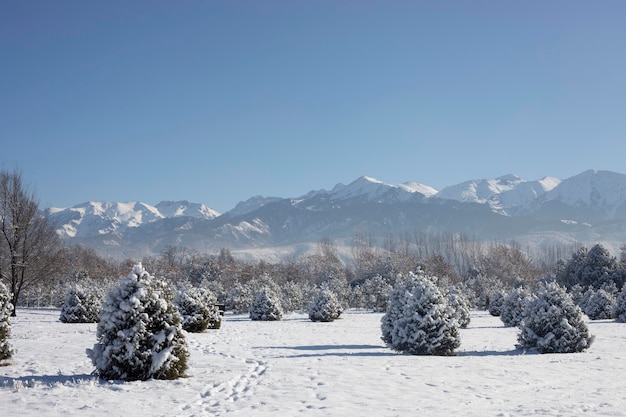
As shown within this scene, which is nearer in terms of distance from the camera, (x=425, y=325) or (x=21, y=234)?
(x=425, y=325)

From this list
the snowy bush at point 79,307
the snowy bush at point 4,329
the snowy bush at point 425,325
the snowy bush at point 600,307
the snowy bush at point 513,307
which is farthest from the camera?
the snowy bush at point 600,307

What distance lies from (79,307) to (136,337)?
17.1m

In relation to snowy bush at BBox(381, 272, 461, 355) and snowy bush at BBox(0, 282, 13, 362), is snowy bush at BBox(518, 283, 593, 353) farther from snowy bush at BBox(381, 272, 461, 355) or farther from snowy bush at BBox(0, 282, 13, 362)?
snowy bush at BBox(0, 282, 13, 362)

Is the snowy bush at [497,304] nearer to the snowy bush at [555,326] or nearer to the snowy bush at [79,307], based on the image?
the snowy bush at [555,326]

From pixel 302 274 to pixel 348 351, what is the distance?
244 feet

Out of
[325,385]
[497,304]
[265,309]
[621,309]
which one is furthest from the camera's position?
[497,304]

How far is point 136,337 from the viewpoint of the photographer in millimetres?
9031

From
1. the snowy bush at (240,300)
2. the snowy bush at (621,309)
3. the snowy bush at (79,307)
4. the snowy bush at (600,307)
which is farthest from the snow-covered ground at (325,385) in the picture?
the snowy bush at (240,300)

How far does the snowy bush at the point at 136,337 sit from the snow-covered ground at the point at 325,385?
0.30 m

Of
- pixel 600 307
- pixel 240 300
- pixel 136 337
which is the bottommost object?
pixel 240 300

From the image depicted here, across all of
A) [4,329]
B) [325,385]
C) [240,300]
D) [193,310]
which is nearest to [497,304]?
[240,300]

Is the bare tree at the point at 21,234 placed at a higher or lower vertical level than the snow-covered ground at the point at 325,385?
higher

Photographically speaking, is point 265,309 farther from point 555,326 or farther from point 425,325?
point 555,326

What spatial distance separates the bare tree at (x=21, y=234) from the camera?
29.0m
